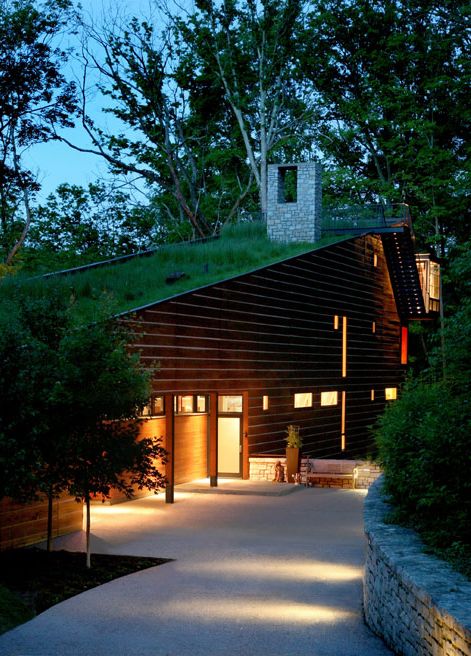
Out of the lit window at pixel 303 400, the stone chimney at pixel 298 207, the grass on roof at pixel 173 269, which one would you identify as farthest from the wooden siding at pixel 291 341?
the stone chimney at pixel 298 207

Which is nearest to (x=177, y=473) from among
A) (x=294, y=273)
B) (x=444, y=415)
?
(x=294, y=273)

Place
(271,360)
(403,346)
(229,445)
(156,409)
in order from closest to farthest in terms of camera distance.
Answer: (156,409), (229,445), (271,360), (403,346)

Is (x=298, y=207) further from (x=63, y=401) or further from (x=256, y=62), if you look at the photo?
(x=63, y=401)

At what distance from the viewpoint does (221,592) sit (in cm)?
985

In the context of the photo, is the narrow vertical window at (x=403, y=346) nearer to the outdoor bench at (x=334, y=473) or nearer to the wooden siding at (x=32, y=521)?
the outdoor bench at (x=334, y=473)

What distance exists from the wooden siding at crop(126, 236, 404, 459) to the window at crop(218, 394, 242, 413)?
0.28 metres

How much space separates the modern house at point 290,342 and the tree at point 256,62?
722 cm

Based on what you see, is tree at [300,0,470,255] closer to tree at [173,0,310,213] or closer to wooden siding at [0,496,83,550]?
tree at [173,0,310,213]

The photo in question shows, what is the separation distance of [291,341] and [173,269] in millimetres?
3680

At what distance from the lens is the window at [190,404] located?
20.0 m

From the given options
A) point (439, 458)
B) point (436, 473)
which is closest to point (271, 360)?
point (436, 473)

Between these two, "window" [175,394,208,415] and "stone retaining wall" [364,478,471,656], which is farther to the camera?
"window" [175,394,208,415]

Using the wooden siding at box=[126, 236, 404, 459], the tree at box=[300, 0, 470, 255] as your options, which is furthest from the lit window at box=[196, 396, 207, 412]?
the tree at box=[300, 0, 470, 255]

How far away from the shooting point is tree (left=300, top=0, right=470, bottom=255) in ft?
114
